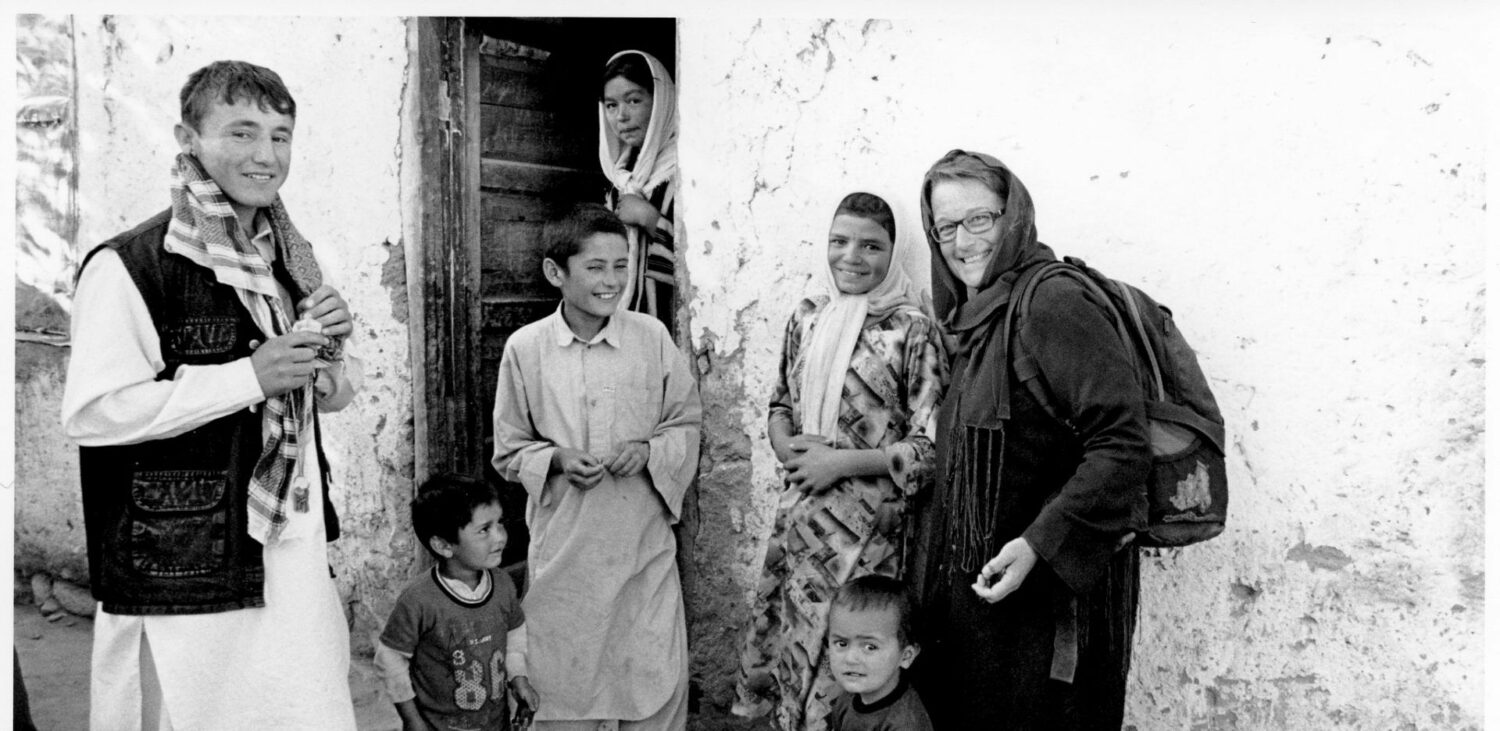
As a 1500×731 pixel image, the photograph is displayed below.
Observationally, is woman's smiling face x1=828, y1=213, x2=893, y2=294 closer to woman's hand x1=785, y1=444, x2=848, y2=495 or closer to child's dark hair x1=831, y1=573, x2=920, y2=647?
woman's hand x1=785, y1=444, x2=848, y2=495

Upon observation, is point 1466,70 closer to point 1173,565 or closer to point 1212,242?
point 1212,242

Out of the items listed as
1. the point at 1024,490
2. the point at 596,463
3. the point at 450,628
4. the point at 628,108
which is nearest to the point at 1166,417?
the point at 1024,490

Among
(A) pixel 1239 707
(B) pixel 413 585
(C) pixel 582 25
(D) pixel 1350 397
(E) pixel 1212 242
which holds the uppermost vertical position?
(C) pixel 582 25

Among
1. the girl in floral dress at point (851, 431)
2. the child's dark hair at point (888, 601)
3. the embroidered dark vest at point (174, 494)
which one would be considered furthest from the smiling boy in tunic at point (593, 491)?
the embroidered dark vest at point (174, 494)

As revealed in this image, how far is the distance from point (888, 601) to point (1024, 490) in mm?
454

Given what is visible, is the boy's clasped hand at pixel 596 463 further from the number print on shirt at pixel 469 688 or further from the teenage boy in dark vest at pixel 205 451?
the teenage boy in dark vest at pixel 205 451

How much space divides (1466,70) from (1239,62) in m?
0.44

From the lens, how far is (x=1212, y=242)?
2.71m

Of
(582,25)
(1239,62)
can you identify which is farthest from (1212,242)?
(582,25)

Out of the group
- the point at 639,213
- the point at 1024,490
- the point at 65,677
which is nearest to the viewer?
the point at 1024,490

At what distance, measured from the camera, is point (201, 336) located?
2.37 meters

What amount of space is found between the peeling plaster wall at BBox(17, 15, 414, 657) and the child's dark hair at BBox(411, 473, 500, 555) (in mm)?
1243

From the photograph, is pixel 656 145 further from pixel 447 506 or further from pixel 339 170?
pixel 447 506

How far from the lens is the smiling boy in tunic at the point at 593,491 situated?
323 cm
